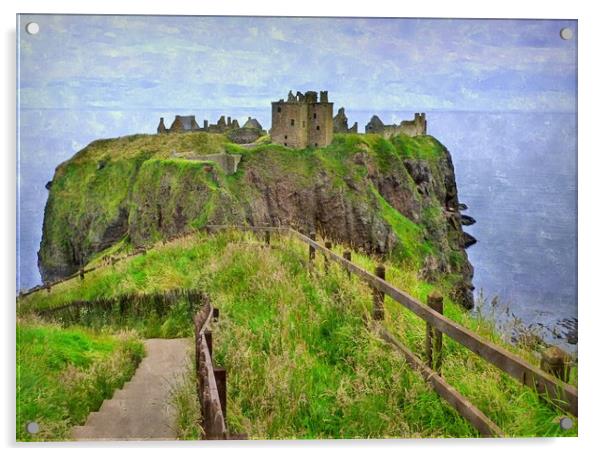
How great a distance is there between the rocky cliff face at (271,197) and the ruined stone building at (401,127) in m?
0.12

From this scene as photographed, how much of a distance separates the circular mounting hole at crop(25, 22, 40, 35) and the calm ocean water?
30.8 inches

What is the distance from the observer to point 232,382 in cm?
466

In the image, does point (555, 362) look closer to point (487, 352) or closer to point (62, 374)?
point (487, 352)

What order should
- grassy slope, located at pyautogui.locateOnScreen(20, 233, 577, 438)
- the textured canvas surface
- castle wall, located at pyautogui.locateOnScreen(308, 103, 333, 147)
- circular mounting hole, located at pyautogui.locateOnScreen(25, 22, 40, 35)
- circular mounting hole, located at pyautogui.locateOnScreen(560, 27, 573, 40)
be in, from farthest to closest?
1. castle wall, located at pyautogui.locateOnScreen(308, 103, 333, 147)
2. circular mounting hole, located at pyautogui.locateOnScreen(560, 27, 573, 40)
3. circular mounting hole, located at pyautogui.locateOnScreen(25, 22, 40, 35)
4. the textured canvas surface
5. grassy slope, located at pyautogui.locateOnScreen(20, 233, 577, 438)

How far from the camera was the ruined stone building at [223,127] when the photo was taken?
6.75 m

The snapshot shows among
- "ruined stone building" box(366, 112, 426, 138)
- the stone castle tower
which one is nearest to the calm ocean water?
"ruined stone building" box(366, 112, 426, 138)

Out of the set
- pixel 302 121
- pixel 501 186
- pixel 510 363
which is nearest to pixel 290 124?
pixel 302 121

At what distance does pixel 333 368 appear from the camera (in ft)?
16.2

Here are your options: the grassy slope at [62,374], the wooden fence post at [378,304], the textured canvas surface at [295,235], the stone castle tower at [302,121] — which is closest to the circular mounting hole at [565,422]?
the textured canvas surface at [295,235]

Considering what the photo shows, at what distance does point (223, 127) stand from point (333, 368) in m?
3.52

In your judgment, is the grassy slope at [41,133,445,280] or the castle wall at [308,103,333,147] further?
the castle wall at [308,103,333,147]

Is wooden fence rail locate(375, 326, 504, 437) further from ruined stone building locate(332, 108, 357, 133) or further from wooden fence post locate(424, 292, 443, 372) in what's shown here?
ruined stone building locate(332, 108, 357, 133)

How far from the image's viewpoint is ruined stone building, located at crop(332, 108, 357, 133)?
6.78 m
